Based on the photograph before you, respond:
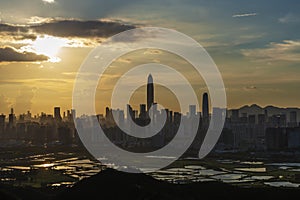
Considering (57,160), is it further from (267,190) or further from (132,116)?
(132,116)

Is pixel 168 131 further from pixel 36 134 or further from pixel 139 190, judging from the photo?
pixel 139 190

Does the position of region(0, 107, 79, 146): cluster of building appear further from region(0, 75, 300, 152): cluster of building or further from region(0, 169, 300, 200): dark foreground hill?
region(0, 169, 300, 200): dark foreground hill

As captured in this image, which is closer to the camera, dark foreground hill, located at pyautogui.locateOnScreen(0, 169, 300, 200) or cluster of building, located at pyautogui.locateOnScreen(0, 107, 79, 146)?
dark foreground hill, located at pyautogui.locateOnScreen(0, 169, 300, 200)

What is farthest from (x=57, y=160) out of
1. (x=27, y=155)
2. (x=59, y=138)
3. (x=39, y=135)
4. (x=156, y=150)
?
(x=39, y=135)

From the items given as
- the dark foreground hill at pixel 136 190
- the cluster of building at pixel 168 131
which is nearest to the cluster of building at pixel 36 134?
the cluster of building at pixel 168 131

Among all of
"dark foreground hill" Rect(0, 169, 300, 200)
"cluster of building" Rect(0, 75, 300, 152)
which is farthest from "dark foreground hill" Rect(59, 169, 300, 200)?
"cluster of building" Rect(0, 75, 300, 152)

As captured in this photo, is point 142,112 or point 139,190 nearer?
point 139,190

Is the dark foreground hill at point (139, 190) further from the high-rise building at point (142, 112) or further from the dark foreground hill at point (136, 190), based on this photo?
the high-rise building at point (142, 112)

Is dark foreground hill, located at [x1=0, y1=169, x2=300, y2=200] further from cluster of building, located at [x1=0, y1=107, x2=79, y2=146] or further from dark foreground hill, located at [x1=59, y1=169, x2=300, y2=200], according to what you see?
cluster of building, located at [x1=0, y1=107, x2=79, y2=146]

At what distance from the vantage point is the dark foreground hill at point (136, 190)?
101ft

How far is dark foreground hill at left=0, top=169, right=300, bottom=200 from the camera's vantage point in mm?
30844

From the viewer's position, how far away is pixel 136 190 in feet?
101

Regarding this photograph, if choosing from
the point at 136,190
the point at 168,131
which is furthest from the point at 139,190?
the point at 168,131

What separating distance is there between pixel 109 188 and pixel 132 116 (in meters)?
108
